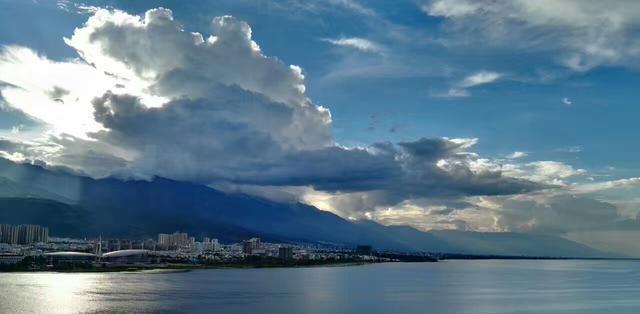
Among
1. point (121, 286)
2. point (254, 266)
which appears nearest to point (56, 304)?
point (121, 286)

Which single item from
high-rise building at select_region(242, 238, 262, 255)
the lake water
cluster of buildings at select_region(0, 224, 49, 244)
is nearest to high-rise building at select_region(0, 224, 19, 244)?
cluster of buildings at select_region(0, 224, 49, 244)

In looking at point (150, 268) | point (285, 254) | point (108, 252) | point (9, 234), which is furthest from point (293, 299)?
point (9, 234)

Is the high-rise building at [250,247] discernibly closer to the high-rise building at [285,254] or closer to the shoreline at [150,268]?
the high-rise building at [285,254]

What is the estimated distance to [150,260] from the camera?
131 m

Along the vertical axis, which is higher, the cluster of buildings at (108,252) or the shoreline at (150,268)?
the cluster of buildings at (108,252)

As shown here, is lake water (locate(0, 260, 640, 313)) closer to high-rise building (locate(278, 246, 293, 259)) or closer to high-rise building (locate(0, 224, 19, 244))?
high-rise building (locate(278, 246, 293, 259))

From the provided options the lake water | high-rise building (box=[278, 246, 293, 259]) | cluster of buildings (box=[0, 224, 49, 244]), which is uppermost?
cluster of buildings (box=[0, 224, 49, 244])

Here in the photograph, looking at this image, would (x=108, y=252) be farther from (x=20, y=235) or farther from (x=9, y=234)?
(x=9, y=234)

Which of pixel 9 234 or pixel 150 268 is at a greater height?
pixel 9 234

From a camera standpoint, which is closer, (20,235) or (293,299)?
(293,299)

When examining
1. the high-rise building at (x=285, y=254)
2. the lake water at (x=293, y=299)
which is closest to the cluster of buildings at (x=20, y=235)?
the high-rise building at (x=285, y=254)

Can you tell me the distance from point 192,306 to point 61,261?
73098 millimetres

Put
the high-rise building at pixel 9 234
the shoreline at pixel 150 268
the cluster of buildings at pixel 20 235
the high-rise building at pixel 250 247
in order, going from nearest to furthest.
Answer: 1. the shoreline at pixel 150 268
2. the high-rise building at pixel 9 234
3. the cluster of buildings at pixel 20 235
4. the high-rise building at pixel 250 247

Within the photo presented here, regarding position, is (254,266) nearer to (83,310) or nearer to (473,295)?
(473,295)
